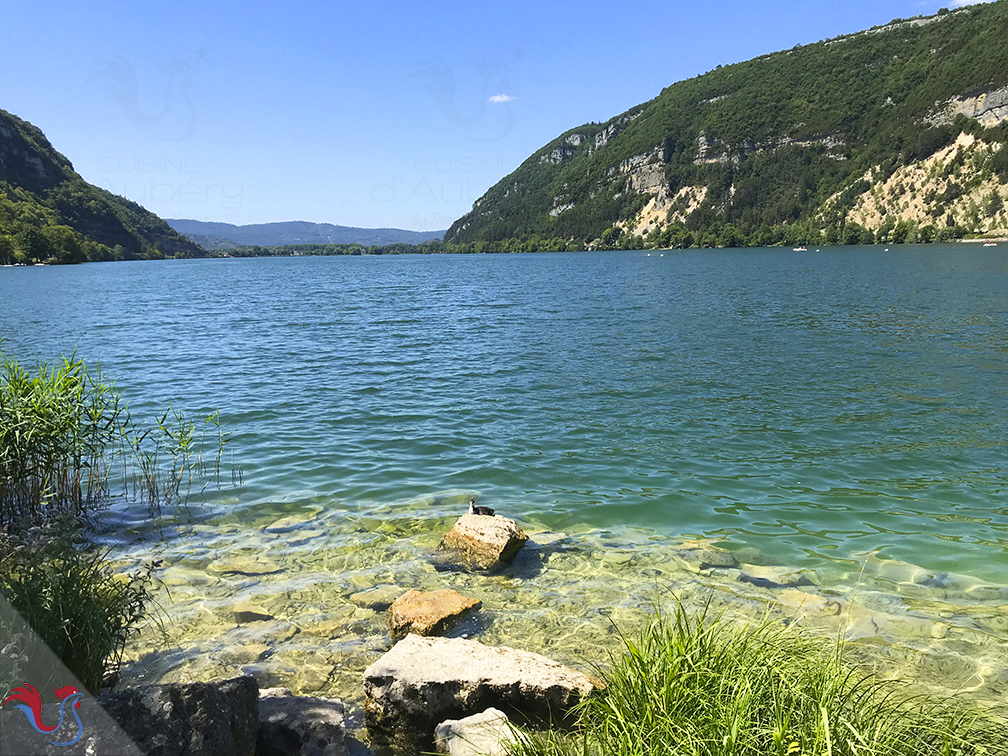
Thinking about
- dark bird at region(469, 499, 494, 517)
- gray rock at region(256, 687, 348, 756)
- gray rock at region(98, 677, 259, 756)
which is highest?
gray rock at region(98, 677, 259, 756)

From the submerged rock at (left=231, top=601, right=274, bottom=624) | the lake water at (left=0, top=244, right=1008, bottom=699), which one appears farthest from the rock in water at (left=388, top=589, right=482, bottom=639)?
the submerged rock at (left=231, top=601, right=274, bottom=624)

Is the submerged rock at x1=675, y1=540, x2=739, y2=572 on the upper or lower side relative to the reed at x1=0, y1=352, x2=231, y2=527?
lower

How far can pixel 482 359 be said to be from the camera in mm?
28297

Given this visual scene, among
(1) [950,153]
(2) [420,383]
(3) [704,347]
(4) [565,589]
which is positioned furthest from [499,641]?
(1) [950,153]

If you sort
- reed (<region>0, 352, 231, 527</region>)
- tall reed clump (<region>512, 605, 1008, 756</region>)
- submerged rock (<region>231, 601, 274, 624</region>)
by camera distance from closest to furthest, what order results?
tall reed clump (<region>512, 605, 1008, 756</region>)
submerged rock (<region>231, 601, 274, 624</region>)
reed (<region>0, 352, 231, 527</region>)

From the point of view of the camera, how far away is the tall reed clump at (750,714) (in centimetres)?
391

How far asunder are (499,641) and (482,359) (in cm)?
2105

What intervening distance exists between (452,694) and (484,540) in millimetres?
3914

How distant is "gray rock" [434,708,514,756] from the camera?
4957mm

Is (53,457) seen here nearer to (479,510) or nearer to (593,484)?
(479,510)

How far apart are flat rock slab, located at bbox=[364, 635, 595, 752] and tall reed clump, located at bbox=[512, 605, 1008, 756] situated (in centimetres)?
91

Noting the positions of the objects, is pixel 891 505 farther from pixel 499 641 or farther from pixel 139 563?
pixel 139 563
